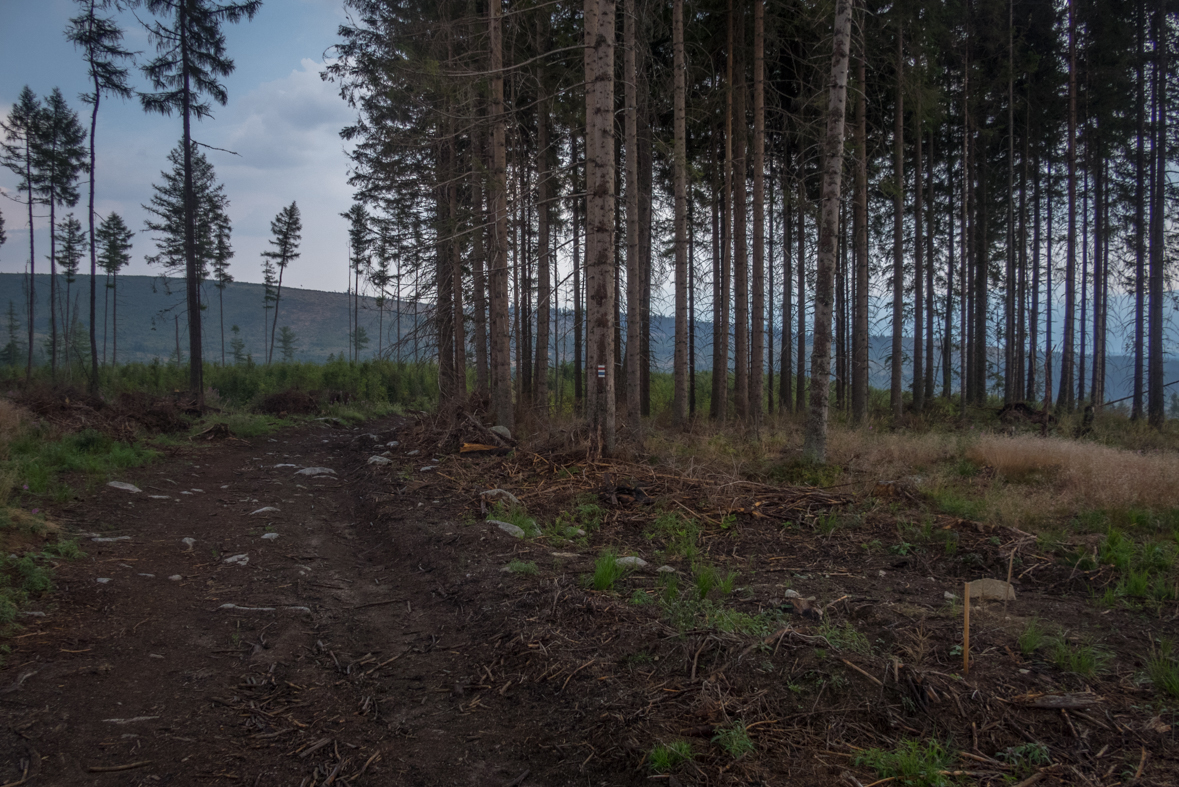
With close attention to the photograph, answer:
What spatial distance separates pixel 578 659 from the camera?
3416 millimetres

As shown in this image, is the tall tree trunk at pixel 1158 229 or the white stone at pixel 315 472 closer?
the white stone at pixel 315 472

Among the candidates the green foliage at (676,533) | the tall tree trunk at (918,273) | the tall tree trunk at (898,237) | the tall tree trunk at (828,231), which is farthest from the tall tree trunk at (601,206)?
the tall tree trunk at (918,273)

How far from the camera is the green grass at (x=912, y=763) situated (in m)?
2.26

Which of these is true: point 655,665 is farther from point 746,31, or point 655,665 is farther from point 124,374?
point 124,374

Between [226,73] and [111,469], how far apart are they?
13.4 meters

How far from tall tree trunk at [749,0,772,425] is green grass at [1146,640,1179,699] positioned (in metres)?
9.62

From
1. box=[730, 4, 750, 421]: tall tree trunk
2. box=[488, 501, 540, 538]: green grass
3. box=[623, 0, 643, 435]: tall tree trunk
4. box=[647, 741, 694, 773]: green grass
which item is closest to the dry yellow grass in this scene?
box=[730, 4, 750, 421]: tall tree trunk

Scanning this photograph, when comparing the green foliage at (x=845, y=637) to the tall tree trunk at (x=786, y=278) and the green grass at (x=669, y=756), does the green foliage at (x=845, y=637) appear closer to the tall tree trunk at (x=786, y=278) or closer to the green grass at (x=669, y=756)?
the green grass at (x=669, y=756)

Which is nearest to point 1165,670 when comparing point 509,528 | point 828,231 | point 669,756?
point 669,756

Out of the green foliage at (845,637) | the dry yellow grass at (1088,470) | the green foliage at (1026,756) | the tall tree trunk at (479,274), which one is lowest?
the green foliage at (1026,756)

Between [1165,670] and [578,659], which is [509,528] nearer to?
[578,659]

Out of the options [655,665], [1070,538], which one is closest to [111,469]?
[655,665]

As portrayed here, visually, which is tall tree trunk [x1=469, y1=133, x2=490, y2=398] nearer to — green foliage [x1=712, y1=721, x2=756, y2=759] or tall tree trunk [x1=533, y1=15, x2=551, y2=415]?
tall tree trunk [x1=533, y1=15, x2=551, y2=415]

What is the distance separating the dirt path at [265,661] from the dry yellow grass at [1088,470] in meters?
7.68
